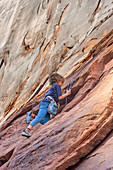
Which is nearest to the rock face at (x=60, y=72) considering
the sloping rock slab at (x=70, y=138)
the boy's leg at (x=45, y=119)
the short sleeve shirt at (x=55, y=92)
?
the sloping rock slab at (x=70, y=138)

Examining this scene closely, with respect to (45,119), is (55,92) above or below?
above

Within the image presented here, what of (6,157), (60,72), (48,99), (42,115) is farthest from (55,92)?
(60,72)

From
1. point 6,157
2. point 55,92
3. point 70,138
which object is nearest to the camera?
point 70,138

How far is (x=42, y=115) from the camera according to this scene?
23.3ft

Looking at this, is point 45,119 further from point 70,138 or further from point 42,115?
point 70,138

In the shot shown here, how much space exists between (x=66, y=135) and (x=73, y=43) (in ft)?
27.2

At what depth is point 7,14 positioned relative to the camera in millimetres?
21766

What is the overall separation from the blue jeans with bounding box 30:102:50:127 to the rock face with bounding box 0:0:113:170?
0.25 metres

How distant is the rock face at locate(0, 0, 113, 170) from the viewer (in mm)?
4965

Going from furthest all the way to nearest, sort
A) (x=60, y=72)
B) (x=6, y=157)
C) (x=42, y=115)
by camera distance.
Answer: (x=60, y=72)
(x=42, y=115)
(x=6, y=157)

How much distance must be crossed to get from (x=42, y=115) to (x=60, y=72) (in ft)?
13.7

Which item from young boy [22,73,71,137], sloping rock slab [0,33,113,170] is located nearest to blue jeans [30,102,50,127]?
young boy [22,73,71,137]

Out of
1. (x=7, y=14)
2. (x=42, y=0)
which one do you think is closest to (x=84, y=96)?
(x=42, y=0)

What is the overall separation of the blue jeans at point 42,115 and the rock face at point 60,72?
9.9 inches
